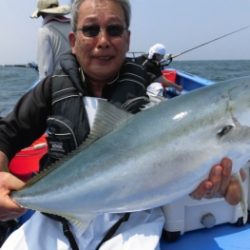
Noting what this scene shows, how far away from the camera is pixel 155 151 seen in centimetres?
185

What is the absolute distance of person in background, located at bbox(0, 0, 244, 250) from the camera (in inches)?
87.4

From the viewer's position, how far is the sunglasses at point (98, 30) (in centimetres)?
247

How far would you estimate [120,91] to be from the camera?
2.57 meters

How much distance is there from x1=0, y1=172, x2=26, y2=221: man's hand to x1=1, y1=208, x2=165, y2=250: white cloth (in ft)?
0.51

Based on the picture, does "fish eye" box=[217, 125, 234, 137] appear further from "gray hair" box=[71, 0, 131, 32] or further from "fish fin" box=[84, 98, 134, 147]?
"gray hair" box=[71, 0, 131, 32]

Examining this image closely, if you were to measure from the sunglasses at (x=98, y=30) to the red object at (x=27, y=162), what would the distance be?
170cm

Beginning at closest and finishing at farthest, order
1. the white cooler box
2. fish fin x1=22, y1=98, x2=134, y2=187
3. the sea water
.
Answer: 1. fish fin x1=22, y1=98, x2=134, y2=187
2. the white cooler box
3. the sea water

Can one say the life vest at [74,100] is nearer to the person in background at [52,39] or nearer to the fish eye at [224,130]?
the fish eye at [224,130]

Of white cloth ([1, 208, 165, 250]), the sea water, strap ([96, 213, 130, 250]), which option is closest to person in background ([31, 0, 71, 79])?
the sea water

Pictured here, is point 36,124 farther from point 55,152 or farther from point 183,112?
point 183,112

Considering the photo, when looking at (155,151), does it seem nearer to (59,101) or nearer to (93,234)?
(93,234)

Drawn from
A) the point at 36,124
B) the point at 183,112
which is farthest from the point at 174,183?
the point at 36,124

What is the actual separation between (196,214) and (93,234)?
956mm

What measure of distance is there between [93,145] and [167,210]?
105cm
